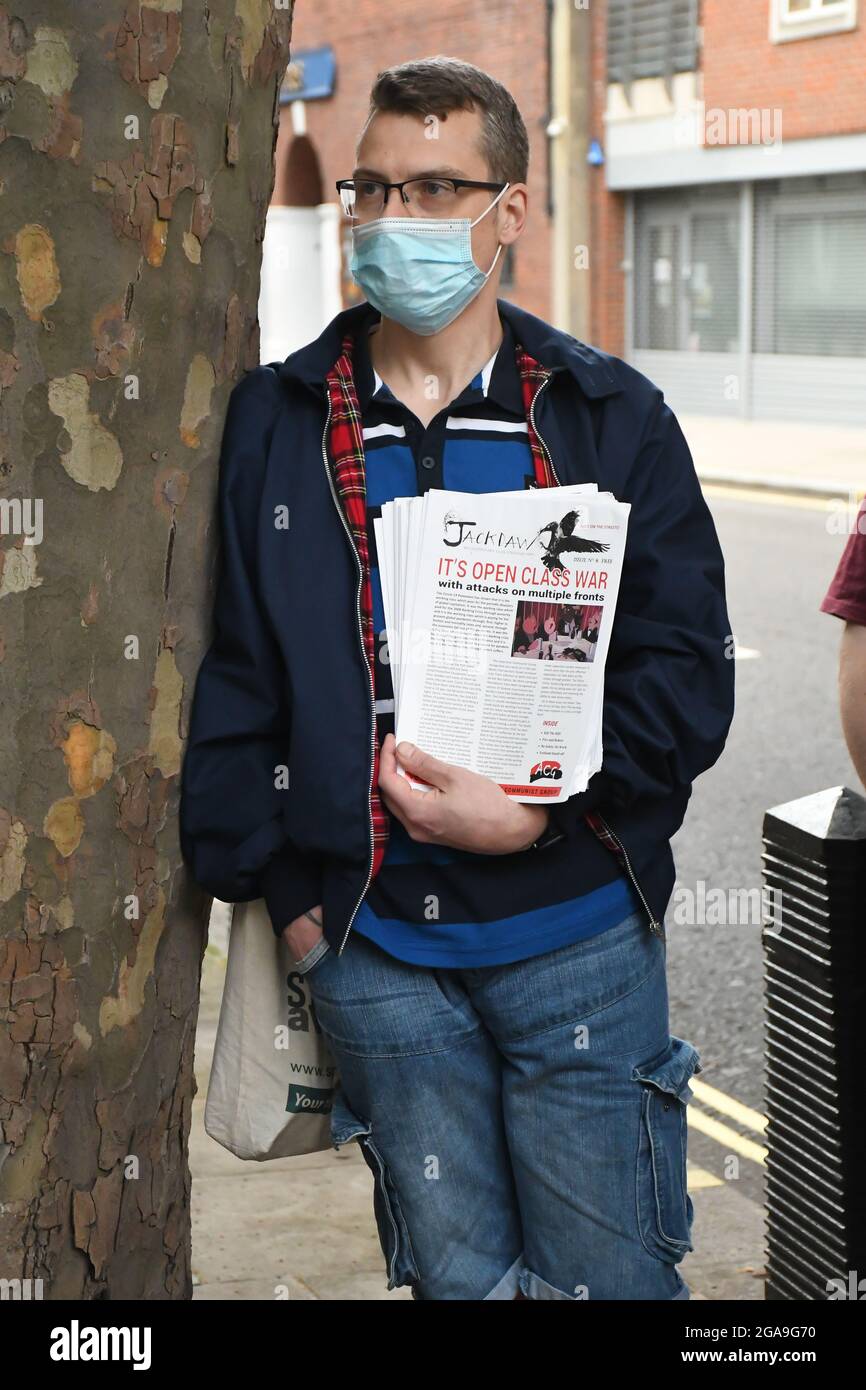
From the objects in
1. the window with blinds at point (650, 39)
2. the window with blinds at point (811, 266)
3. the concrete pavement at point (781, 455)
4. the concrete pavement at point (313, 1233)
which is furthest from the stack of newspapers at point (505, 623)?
the window with blinds at point (650, 39)

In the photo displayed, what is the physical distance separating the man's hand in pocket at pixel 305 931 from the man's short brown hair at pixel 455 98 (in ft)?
3.32

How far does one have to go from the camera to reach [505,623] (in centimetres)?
227

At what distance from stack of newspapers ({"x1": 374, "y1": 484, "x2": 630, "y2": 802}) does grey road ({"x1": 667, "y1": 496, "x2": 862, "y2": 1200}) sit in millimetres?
2285

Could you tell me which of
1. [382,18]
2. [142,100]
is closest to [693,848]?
[142,100]

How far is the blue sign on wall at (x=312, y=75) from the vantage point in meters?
30.4

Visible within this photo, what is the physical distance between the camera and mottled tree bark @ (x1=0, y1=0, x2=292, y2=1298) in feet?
6.88

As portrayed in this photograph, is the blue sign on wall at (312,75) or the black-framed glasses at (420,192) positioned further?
the blue sign on wall at (312,75)

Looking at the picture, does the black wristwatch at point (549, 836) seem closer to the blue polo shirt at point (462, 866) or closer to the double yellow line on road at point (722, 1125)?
the blue polo shirt at point (462, 866)

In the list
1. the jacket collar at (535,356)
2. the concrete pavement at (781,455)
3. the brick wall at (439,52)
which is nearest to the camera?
the jacket collar at (535,356)

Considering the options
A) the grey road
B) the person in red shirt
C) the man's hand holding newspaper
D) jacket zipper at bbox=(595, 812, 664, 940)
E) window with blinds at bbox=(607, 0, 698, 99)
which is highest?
window with blinds at bbox=(607, 0, 698, 99)

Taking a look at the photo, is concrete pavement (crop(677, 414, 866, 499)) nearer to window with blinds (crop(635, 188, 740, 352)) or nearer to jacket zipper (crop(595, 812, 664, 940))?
window with blinds (crop(635, 188, 740, 352))

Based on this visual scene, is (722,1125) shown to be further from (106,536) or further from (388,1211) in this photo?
(106,536)

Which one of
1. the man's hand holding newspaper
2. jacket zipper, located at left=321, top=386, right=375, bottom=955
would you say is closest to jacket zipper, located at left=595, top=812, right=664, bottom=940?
the man's hand holding newspaper
